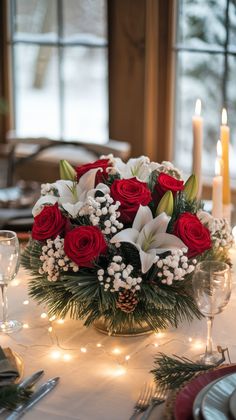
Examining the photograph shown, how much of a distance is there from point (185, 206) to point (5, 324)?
17.2 inches

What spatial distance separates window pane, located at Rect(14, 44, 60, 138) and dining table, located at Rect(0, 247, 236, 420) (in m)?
2.17

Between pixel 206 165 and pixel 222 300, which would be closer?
pixel 222 300

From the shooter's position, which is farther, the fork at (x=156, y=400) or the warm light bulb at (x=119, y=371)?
the warm light bulb at (x=119, y=371)

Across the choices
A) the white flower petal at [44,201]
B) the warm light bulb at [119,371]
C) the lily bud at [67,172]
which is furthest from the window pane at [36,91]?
the warm light bulb at [119,371]

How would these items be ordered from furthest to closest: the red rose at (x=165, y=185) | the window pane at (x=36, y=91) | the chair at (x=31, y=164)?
1. the window pane at (x=36, y=91)
2. the chair at (x=31, y=164)
3. the red rose at (x=165, y=185)

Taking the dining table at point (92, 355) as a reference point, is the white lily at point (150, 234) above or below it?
above

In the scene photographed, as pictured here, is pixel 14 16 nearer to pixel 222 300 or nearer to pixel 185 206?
pixel 185 206

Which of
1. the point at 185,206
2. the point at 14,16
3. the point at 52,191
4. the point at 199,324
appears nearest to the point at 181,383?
the point at 199,324

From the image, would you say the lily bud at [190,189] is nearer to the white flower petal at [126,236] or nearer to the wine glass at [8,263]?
the white flower petal at [126,236]

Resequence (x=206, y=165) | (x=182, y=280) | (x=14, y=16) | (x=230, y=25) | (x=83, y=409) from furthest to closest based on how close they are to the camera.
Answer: (x=14, y=16) → (x=206, y=165) → (x=230, y=25) → (x=182, y=280) → (x=83, y=409)

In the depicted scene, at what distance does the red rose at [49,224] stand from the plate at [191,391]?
1.35ft

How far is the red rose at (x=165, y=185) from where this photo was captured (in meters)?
1.61

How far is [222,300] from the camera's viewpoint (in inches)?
55.4

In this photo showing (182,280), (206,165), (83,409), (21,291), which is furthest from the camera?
(206,165)
